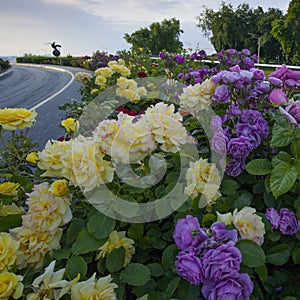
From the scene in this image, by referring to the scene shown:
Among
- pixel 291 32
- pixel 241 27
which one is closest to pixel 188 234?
pixel 291 32

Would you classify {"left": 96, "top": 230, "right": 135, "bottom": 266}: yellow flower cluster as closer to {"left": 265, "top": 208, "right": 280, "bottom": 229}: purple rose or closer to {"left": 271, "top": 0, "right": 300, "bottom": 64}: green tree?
{"left": 265, "top": 208, "right": 280, "bottom": 229}: purple rose

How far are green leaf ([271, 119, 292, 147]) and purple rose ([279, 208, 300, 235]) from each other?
0.65 ft

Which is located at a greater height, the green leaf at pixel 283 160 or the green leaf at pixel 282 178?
the green leaf at pixel 283 160

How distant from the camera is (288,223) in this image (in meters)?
1.20

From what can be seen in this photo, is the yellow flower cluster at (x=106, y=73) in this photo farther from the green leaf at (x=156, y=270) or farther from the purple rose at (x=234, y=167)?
the green leaf at (x=156, y=270)

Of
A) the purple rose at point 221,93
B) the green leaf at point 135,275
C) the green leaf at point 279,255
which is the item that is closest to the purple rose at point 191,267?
the green leaf at point 135,275

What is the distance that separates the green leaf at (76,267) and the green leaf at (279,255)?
1.69 feet

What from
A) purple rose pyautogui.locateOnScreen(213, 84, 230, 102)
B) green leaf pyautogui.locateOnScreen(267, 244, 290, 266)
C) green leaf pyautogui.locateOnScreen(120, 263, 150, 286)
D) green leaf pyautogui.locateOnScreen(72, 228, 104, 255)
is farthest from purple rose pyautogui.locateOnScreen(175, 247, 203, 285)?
purple rose pyautogui.locateOnScreen(213, 84, 230, 102)

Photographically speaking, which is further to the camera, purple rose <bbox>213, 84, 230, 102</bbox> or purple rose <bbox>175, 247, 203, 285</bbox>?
purple rose <bbox>213, 84, 230, 102</bbox>

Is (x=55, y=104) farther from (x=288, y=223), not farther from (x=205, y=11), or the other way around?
(x=205, y=11)

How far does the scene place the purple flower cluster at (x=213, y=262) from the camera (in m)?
0.85

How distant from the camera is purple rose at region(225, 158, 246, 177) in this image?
4.33 ft

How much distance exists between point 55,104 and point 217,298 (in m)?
9.49

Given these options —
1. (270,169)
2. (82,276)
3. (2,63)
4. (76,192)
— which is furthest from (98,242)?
(2,63)
